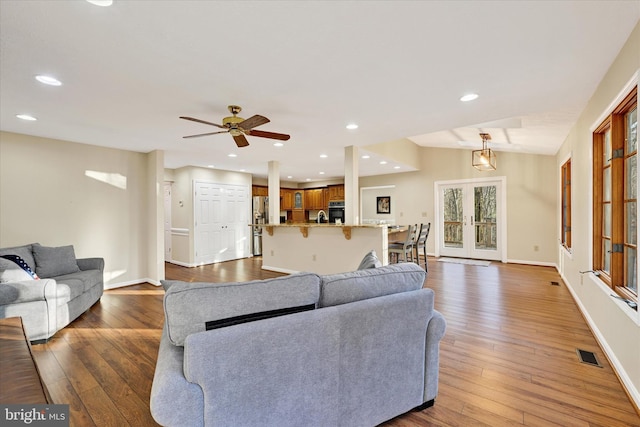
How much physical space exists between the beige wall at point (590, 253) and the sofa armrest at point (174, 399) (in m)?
2.47

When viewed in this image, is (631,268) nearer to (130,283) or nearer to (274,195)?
(274,195)

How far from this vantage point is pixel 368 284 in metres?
1.69

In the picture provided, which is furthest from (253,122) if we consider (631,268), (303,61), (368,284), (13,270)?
(631,268)

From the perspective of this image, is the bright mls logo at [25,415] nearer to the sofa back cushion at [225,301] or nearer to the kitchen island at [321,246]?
the sofa back cushion at [225,301]

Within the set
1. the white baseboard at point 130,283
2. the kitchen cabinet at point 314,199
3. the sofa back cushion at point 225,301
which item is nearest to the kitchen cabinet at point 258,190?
the kitchen cabinet at point 314,199

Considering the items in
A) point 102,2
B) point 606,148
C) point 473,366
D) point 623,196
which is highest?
point 102,2

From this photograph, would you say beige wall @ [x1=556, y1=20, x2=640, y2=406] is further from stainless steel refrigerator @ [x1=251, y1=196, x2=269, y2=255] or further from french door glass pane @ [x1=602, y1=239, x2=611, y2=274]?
stainless steel refrigerator @ [x1=251, y1=196, x2=269, y2=255]

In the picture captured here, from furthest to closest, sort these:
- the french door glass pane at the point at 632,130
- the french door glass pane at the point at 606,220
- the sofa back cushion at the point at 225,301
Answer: the french door glass pane at the point at 606,220, the french door glass pane at the point at 632,130, the sofa back cushion at the point at 225,301

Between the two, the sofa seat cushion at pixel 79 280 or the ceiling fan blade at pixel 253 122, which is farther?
the sofa seat cushion at pixel 79 280

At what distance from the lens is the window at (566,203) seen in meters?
4.53

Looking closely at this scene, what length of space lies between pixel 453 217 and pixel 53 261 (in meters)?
7.69

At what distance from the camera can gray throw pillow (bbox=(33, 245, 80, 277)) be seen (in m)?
3.51

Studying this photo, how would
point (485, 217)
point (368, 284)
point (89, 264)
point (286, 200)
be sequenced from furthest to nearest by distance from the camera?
point (286, 200), point (485, 217), point (89, 264), point (368, 284)

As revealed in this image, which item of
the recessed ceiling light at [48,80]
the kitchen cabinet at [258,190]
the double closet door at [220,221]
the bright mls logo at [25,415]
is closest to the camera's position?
the bright mls logo at [25,415]
